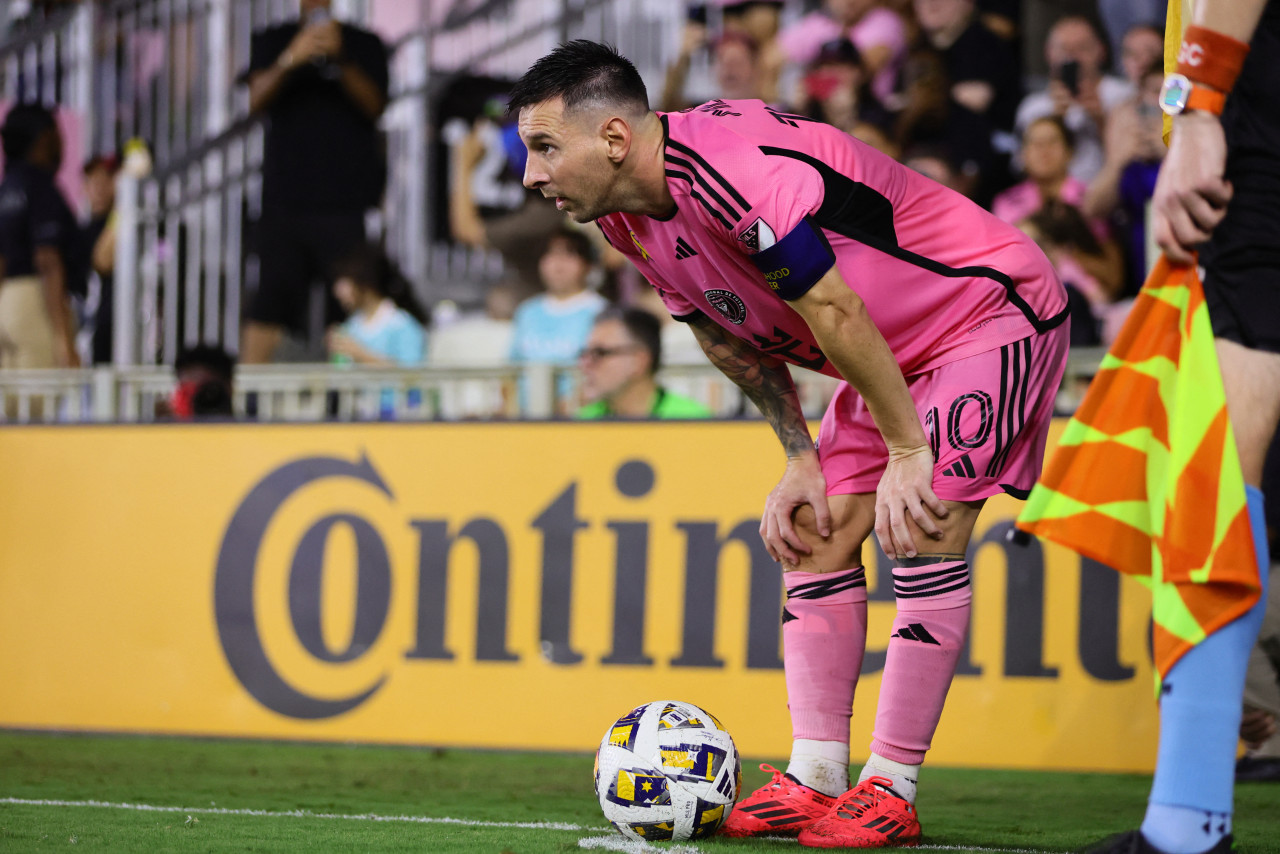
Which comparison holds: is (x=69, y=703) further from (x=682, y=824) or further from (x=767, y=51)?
(x=767, y=51)

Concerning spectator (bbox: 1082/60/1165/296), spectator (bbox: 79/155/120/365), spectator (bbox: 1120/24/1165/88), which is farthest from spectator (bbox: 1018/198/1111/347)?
spectator (bbox: 79/155/120/365)

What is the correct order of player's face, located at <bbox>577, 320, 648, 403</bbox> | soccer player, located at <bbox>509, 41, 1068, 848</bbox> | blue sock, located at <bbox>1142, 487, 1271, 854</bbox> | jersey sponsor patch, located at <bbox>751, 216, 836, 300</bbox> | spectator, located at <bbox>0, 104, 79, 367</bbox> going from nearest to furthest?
blue sock, located at <bbox>1142, 487, 1271, 854</bbox>, jersey sponsor patch, located at <bbox>751, 216, 836, 300</bbox>, soccer player, located at <bbox>509, 41, 1068, 848</bbox>, player's face, located at <bbox>577, 320, 648, 403</bbox>, spectator, located at <bbox>0, 104, 79, 367</bbox>

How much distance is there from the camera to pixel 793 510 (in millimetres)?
3439

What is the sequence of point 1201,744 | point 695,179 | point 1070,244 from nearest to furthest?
point 1201,744 → point 695,179 → point 1070,244

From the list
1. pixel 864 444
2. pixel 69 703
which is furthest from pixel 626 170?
pixel 69 703

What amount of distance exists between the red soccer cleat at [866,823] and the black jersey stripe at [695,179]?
1.29 metres

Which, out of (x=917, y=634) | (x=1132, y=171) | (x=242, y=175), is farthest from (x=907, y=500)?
(x=242, y=175)

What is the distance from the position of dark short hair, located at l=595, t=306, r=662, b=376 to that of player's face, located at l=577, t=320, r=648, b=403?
2cm

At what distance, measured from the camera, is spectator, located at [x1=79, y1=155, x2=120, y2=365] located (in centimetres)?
906

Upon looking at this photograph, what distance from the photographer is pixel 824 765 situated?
328cm

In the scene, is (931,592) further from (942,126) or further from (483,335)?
(483,335)

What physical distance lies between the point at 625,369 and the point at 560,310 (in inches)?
63.3

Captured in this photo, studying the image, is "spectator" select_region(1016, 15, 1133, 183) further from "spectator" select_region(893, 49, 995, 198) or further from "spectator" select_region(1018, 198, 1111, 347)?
"spectator" select_region(1018, 198, 1111, 347)

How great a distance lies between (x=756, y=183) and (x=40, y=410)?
17.1 ft
